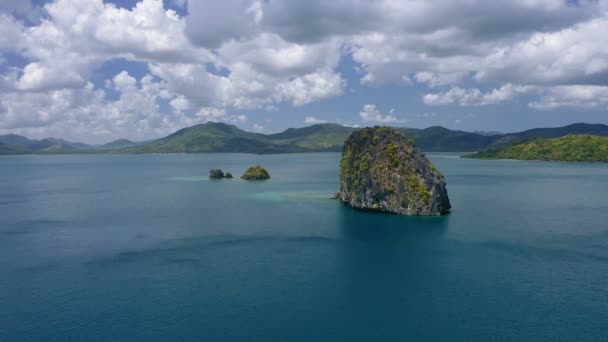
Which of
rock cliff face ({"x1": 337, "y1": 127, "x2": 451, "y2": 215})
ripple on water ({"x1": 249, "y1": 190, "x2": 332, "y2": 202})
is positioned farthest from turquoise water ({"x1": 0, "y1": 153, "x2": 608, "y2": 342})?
ripple on water ({"x1": 249, "y1": 190, "x2": 332, "y2": 202})

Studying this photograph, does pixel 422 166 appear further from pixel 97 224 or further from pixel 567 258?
pixel 97 224

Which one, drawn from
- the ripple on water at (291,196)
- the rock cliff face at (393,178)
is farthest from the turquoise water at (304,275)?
the ripple on water at (291,196)

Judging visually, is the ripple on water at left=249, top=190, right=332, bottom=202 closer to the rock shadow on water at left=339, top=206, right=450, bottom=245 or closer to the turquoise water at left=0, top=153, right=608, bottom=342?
the turquoise water at left=0, top=153, right=608, bottom=342

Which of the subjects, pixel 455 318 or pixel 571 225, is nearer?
pixel 455 318

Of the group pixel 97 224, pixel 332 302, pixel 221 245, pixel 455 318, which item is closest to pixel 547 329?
pixel 455 318

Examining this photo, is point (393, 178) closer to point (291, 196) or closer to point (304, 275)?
point (291, 196)
